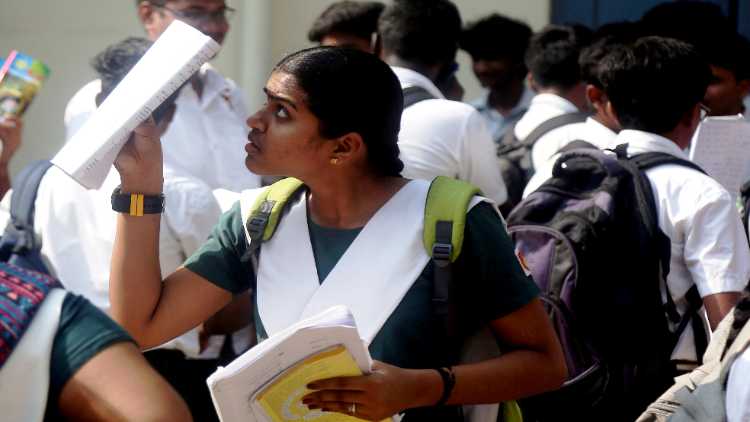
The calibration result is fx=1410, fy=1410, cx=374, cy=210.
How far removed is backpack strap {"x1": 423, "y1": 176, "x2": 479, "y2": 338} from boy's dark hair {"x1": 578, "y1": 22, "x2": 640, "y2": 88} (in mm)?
1751

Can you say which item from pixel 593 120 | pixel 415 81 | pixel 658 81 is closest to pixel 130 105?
pixel 658 81

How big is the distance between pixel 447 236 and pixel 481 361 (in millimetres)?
273

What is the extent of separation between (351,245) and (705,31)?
3.27 meters

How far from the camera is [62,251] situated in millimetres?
3984

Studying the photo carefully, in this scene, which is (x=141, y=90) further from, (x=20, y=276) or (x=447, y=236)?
(x=20, y=276)

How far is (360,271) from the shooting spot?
2.76 meters

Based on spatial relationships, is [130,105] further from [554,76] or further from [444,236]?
[554,76]

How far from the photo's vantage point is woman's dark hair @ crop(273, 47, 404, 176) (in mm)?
2854

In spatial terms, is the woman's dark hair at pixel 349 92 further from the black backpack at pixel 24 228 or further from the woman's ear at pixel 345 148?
the black backpack at pixel 24 228

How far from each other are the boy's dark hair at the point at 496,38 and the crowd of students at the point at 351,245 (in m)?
1.96

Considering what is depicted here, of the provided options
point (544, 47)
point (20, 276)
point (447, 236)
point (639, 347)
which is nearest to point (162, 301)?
point (447, 236)

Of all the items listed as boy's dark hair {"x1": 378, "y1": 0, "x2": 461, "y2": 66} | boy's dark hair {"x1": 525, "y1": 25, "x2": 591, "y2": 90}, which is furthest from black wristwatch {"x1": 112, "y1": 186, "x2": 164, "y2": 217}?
boy's dark hair {"x1": 525, "y1": 25, "x2": 591, "y2": 90}

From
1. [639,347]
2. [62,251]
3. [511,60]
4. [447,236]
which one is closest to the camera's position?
[447,236]

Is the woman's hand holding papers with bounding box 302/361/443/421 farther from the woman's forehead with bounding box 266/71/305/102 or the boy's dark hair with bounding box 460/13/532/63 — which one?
the boy's dark hair with bounding box 460/13/532/63
